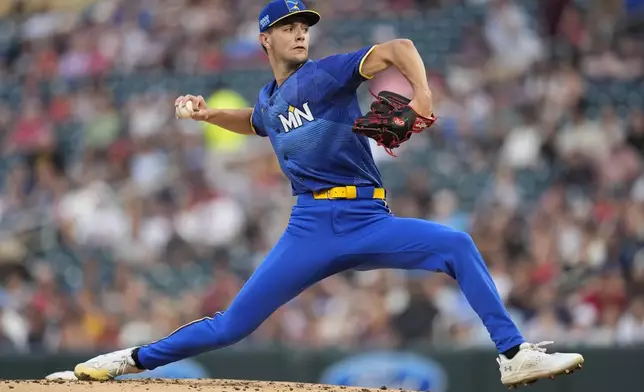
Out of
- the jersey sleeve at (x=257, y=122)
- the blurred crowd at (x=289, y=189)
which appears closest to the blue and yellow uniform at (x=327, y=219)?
the jersey sleeve at (x=257, y=122)

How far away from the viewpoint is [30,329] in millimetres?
11180

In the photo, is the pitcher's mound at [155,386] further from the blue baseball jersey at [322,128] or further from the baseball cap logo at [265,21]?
the baseball cap logo at [265,21]

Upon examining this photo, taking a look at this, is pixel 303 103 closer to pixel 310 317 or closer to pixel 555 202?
pixel 310 317

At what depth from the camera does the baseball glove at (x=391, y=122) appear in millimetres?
5410

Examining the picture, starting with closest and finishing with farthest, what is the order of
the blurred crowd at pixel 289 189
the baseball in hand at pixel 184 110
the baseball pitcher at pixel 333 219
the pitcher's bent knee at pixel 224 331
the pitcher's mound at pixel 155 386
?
the baseball pitcher at pixel 333 219, the pitcher's mound at pixel 155 386, the pitcher's bent knee at pixel 224 331, the baseball in hand at pixel 184 110, the blurred crowd at pixel 289 189

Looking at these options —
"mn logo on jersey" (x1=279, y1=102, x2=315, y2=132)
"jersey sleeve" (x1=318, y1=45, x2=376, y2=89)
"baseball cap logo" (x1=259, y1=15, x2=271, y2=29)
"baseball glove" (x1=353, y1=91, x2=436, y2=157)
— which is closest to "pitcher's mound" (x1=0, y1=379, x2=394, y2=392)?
"mn logo on jersey" (x1=279, y1=102, x2=315, y2=132)

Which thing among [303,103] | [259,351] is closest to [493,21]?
[259,351]

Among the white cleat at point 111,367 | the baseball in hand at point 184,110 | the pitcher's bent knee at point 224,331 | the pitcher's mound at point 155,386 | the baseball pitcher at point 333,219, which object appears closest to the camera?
the baseball pitcher at point 333,219

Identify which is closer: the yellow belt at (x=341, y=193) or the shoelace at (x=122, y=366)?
the yellow belt at (x=341, y=193)

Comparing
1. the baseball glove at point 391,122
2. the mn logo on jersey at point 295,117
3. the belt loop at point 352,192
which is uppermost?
the mn logo on jersey at point 295,117

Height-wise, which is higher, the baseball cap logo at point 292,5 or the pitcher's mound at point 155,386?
the baseball cap logo at point 292,5

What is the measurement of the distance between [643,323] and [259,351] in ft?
11.0

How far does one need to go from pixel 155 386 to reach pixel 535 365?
6.62 ft

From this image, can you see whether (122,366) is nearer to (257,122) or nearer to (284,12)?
(257,122)
